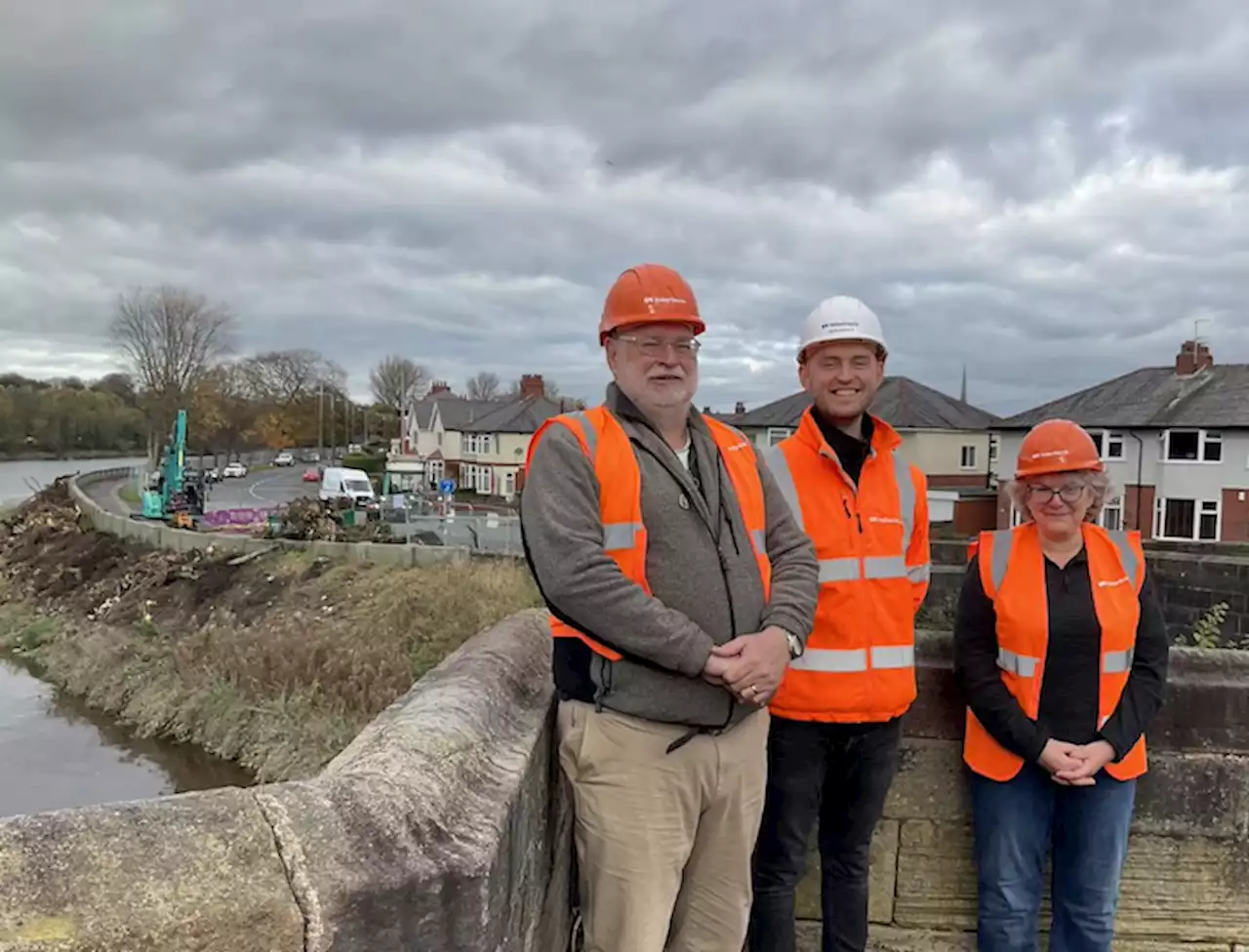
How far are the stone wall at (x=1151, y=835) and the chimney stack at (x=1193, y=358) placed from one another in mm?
29775

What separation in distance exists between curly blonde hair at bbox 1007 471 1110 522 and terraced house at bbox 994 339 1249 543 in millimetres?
23863

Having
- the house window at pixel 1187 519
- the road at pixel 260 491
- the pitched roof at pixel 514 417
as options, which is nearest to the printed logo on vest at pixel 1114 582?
the house window at pixel 1187 519

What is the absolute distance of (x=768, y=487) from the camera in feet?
8.01

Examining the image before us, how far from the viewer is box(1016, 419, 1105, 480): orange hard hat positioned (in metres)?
2.61

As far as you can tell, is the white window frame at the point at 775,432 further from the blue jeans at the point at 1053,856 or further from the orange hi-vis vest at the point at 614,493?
the orange hi-vis vest at the point at 614,493

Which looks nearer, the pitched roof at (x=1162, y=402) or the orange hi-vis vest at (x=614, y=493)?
the orange hi-vis vest at (x=614, y=493)

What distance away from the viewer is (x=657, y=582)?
6.87 ft

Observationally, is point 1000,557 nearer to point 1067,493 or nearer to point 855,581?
point 1067,493

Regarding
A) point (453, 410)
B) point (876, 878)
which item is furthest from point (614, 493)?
point (453, 410)

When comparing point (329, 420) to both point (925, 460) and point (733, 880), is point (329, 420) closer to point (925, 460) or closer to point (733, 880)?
point (925, 460)

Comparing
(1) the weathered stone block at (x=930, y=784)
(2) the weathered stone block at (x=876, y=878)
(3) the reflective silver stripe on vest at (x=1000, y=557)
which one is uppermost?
(3) the reflective silver stripe on vest at (x=1000, y=557)

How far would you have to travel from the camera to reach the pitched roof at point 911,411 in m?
34.6

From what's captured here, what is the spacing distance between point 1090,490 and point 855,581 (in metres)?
0.71

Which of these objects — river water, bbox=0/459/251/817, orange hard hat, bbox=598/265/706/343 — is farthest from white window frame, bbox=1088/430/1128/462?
orange hard hat, bbox=598/265/706/343
